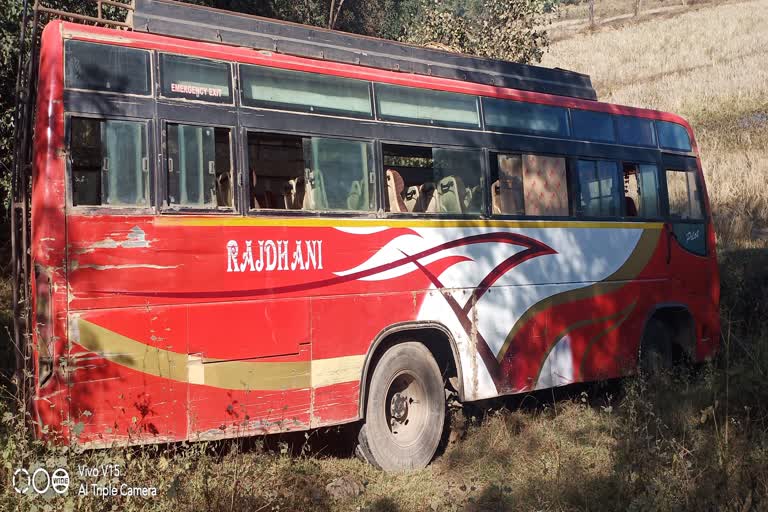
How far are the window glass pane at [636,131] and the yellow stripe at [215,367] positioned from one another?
5.23 meters

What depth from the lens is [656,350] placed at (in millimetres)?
11023

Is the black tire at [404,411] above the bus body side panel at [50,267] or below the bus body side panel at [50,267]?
below

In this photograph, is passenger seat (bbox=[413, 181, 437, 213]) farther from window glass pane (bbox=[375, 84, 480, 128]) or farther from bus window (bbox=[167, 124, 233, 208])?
bus window (bbox=[167, 124, 233, 208])

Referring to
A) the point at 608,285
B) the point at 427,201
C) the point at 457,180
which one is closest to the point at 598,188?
the point at 608,285

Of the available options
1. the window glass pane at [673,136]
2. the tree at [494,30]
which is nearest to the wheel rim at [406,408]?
the window glass pane at [673,136]

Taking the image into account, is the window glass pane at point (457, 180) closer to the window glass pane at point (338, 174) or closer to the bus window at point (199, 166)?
the window glass pane at point (338, 174)

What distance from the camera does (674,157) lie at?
11.3 meters

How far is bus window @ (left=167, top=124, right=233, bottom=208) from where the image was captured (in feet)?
20.9

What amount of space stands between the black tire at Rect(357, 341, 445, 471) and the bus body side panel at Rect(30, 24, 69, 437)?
2953mm

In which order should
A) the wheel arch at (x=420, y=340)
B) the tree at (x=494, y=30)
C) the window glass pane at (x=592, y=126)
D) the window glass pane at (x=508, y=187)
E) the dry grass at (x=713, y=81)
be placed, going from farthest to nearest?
the tree at (x=494, y=30)
the dry grass at (x=713, y=81)
the window glass pane at (x=592, y=126)
the window glass pane at (x=508, y=187)
the wheel arch at (x=420, y=340)

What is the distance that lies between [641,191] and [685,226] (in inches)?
39.7

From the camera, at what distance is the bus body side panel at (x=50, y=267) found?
18.5 feet

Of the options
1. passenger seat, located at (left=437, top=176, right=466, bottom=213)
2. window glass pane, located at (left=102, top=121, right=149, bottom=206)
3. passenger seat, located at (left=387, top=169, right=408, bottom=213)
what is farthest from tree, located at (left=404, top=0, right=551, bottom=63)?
window glass pane, located at (left=102, top=121, right=149, bottom=206)

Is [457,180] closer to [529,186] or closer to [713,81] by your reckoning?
[529,186]
